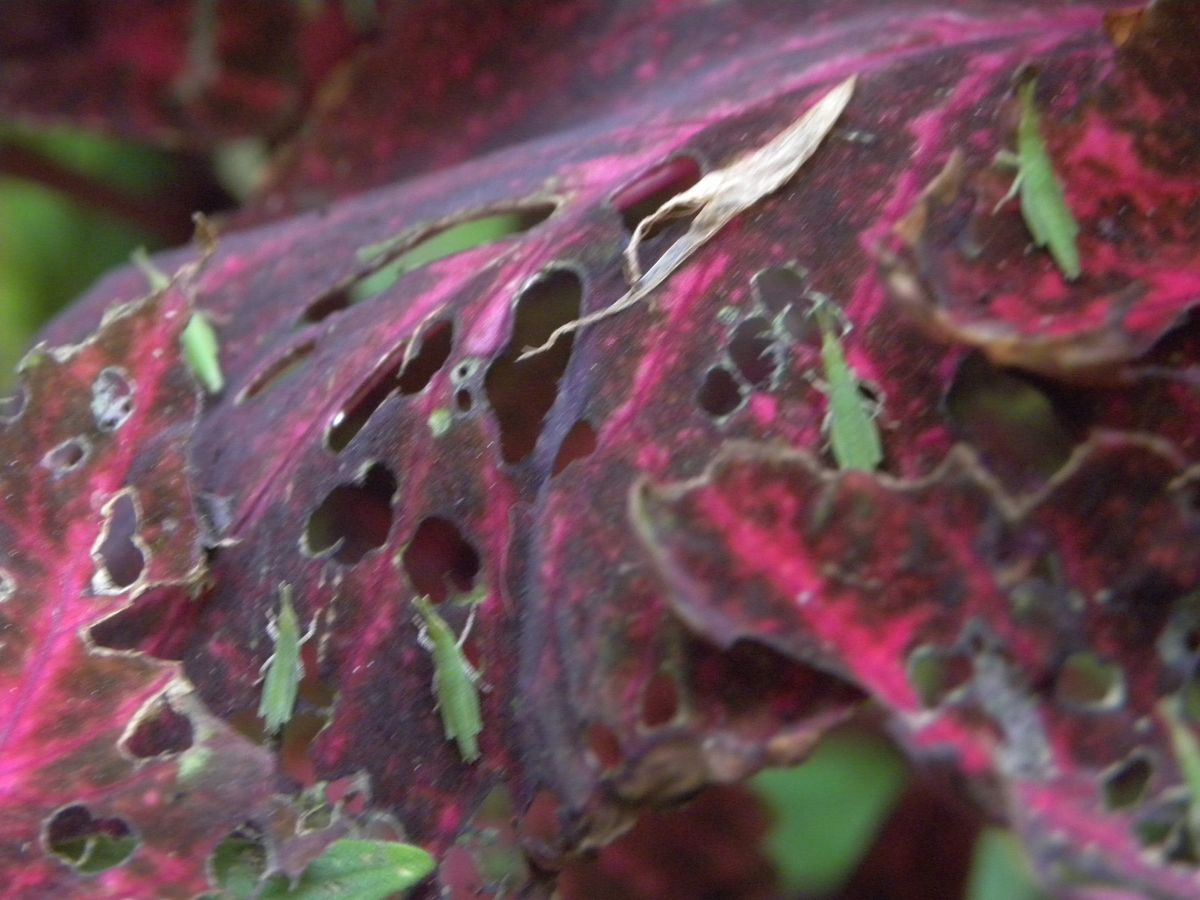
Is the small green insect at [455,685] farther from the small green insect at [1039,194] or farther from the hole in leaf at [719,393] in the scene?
the small green insect at [1039,194]

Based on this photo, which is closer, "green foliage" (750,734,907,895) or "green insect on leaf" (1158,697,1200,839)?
"green insect on leaf" (1158,697,1200,839)

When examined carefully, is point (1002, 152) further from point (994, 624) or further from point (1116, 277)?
point (994, 624)

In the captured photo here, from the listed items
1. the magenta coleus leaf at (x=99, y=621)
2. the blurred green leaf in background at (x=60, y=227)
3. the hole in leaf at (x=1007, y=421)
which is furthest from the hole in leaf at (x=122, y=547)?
the blurred green leaf in background at (x=60, y=227)

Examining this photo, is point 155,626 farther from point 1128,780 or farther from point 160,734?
point 1128,780

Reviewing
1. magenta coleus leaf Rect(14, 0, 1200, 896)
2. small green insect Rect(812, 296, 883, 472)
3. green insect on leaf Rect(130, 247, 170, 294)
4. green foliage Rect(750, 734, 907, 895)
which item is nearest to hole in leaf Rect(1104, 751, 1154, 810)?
magenta coleus leaf Rect(14, 0, 1200, 896)

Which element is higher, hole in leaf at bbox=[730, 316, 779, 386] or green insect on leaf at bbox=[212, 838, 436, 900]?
hole in leaf at bbox=[730, 316, 779, 386]

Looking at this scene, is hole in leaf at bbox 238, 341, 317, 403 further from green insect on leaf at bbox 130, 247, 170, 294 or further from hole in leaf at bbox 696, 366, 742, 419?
hole in leaf at bbox 696, 366, 742, 419
